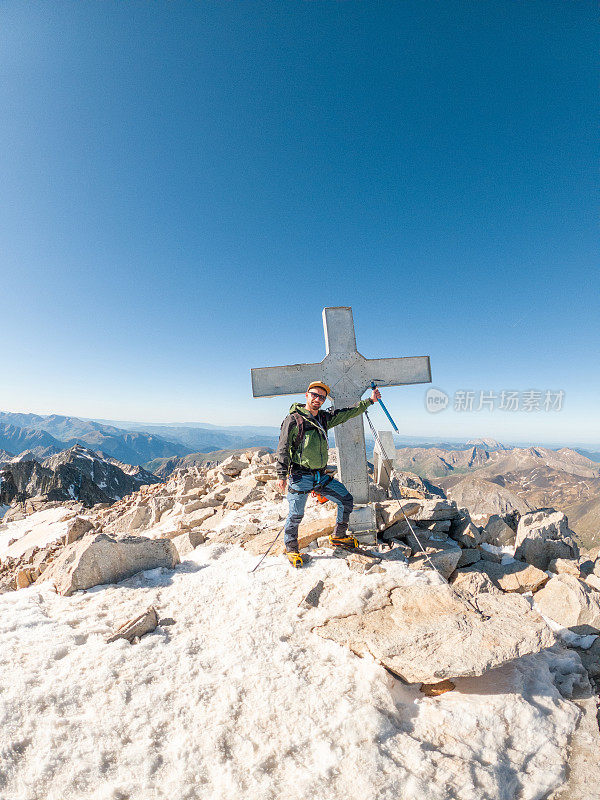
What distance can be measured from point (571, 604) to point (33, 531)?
60.4ft

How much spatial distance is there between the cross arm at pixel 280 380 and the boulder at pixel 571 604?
6006 millimetres

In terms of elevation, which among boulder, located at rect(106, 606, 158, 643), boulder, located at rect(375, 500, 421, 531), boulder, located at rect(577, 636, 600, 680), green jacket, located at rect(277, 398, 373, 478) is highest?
green jacket, located at rect(277, 398, 373, 478)

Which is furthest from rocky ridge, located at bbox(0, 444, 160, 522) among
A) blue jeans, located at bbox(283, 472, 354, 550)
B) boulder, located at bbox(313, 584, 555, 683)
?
boulder, located at bbox(313, 584, 555, 683)

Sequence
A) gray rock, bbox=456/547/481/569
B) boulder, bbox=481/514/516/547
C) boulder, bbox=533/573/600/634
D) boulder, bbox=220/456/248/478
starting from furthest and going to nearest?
1. boulder, bbox=220/456/248/478
2. boulder, bbox=481/514/516/547
3. gray rock, bbox=456/547/481/569
4. boulder, bbox=533/573/600/634

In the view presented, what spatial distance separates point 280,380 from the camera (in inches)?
291

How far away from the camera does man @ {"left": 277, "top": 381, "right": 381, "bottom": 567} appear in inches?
248

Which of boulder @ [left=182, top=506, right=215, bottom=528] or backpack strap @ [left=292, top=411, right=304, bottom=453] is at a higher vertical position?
backpack strap @ [left=292, top=411, right=304, bottom=453]

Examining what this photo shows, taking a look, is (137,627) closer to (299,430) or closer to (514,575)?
(299,430)

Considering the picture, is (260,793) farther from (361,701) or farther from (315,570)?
(315,570)

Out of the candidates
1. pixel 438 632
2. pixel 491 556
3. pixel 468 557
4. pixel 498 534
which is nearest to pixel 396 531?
pixel 468 557

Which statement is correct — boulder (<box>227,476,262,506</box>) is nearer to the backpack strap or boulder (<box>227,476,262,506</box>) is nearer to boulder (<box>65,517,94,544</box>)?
boulder (<box>65,517,94,544</box>)

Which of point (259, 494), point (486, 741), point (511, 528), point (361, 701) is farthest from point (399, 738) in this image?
point (259, 494)

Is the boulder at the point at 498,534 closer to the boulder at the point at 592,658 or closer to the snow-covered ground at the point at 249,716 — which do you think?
the boulder at the point at 592,658

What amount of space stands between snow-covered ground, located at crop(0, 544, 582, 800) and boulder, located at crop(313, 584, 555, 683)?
0.73 ft
